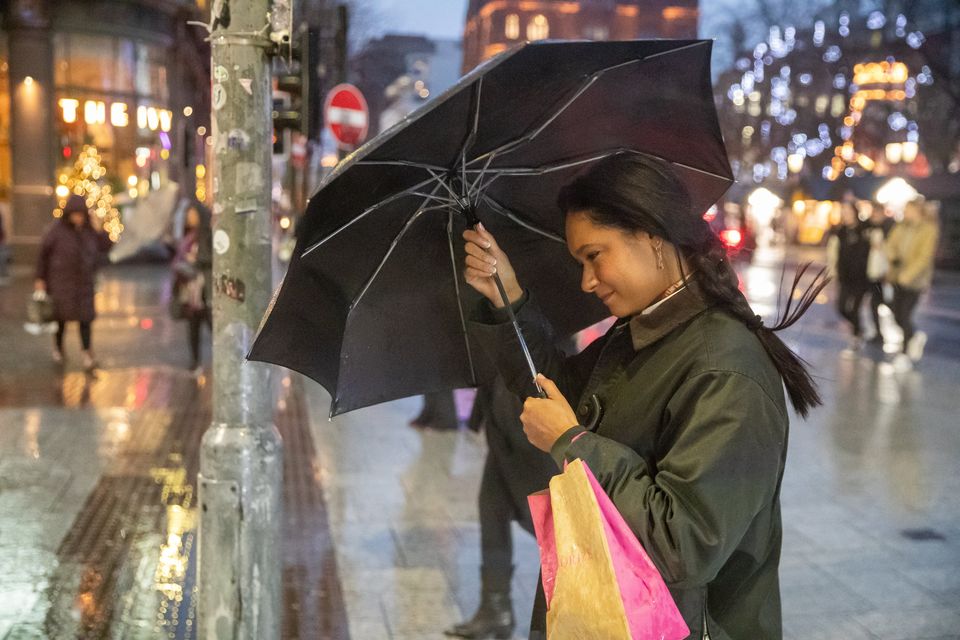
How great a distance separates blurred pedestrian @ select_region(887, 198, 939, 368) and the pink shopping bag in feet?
39.8

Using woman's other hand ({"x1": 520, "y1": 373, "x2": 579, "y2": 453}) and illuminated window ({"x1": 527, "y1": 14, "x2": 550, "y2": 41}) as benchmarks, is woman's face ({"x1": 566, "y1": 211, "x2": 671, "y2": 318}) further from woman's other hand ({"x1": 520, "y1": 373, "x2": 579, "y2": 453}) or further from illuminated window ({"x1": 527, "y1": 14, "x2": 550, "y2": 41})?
illuminated window ({"x1": 527, "y1": 14, "x2": 550, "y2": 41})

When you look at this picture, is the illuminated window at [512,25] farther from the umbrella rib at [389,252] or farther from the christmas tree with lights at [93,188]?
the umbrella rib at [389,252]

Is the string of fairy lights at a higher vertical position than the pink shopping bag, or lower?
higher

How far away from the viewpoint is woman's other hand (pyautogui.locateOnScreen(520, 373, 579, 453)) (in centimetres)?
212

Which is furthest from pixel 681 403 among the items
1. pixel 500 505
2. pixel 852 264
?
pixel 852 264

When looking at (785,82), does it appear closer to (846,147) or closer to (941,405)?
(846,147)

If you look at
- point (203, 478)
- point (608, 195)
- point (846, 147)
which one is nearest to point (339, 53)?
point (203, 478)

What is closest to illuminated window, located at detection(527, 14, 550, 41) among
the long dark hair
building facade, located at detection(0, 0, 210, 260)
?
building facade, located at detection(0, 0, 210, 260)

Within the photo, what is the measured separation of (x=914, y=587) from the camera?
5180 mm

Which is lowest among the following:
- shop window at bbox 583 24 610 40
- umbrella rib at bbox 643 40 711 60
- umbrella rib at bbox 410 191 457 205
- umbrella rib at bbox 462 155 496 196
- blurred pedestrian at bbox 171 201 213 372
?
blurred pedestrian at bbox 171 201 213 372

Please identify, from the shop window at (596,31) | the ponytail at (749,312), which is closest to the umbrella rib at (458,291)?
the ponytail at (749,312)

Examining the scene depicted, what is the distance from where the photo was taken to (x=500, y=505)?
15.1ft

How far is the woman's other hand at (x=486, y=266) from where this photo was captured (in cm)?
251

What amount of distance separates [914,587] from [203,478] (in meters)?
3.61
